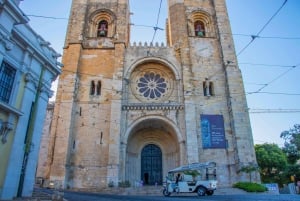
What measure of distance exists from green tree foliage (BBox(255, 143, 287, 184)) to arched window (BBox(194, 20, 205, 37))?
15.4 m

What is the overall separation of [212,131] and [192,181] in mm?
7155

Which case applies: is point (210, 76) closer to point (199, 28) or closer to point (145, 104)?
point (199, 28)

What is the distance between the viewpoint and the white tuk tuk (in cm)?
1104

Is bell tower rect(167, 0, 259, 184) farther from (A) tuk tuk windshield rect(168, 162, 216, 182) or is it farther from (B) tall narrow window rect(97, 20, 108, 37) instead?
(B) tall narrow window rect(97, 20, 108, 37)

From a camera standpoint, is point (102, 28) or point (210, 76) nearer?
point (210, 76)

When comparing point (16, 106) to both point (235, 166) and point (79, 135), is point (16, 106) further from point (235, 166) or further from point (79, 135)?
point (235, 166)

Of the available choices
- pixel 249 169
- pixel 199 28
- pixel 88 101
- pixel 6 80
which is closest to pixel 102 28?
pixel 88 101

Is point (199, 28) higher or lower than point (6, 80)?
higher

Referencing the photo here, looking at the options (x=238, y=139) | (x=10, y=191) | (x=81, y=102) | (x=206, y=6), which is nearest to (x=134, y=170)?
(x=81, y=102)

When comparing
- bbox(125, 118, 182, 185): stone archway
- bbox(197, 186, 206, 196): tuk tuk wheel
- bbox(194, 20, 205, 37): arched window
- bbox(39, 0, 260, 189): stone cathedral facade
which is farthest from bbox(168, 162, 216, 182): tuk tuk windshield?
bbox(194, 20, 205, 37): arched window

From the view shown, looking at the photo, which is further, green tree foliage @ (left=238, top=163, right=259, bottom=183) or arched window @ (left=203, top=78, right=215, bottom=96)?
arched window @ (left=203, top=78, right=215, bottom=96)

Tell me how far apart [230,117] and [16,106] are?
14.9 m

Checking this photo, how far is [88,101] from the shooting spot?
19125 mm

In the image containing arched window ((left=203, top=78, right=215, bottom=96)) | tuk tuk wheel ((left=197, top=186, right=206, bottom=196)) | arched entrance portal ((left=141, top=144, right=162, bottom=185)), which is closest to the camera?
tuk tuk wheel ((left=197, top=186, right=206, bottom=196))
